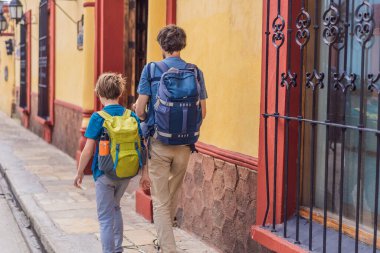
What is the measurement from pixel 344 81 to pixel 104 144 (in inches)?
74.9

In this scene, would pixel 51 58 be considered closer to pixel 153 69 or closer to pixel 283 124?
pixel 153 69

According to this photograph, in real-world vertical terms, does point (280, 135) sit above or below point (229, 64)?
below

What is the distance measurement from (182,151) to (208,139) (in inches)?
40.8

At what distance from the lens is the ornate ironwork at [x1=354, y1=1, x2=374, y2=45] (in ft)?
10.8

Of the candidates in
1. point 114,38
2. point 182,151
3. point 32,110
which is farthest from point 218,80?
point 32,110

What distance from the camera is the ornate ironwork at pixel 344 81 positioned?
3.41 metres

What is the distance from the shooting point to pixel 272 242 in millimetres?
4168

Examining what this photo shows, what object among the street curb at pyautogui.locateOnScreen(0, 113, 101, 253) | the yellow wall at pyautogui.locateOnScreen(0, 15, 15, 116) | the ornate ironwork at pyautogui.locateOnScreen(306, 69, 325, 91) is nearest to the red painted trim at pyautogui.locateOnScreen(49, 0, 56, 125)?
the street curb at pyautogui.locateOnScreen(0, 113, 101, 253)

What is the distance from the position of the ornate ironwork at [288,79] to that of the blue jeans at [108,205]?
61.0 inches

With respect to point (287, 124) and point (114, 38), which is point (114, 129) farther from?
point (114, 38)

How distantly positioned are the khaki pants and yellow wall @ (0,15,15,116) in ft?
66.2

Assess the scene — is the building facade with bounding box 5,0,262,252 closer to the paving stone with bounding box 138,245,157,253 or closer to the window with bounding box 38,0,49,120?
the paving stone with bounding box 138,245,157,253

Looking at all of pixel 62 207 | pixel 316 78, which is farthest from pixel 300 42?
pixel 62 207

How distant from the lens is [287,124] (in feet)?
13.6
